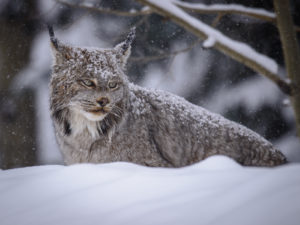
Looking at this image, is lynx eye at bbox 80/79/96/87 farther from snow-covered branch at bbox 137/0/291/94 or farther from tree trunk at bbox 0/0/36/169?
tree trunk at bbox 0/0/36/169

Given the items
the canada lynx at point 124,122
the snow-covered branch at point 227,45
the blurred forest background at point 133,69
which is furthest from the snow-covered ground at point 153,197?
the blurred forest background at point 133,69

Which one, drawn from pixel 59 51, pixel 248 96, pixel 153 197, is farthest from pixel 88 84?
pixel 248 96

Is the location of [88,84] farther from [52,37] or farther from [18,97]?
[18,97]

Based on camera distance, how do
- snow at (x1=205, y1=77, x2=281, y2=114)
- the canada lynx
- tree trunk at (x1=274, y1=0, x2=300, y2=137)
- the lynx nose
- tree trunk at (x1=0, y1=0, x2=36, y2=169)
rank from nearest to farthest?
the lynx nose, the canada lynx, tree trunk at (x1=274, y1=0, x2=300, y2=137), tree trunk at (x1=0, y1=0, x2=36, y2=169), snow at (x1=205, y1=77, x2=281, y2=114)

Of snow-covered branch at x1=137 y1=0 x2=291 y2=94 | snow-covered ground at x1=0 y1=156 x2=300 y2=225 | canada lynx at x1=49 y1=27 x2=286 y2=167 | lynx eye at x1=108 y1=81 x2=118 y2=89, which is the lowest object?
snow-covered ground at x1=0 y1=156 x2=300 y2=225

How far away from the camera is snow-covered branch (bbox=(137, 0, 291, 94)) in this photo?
3.36 meters

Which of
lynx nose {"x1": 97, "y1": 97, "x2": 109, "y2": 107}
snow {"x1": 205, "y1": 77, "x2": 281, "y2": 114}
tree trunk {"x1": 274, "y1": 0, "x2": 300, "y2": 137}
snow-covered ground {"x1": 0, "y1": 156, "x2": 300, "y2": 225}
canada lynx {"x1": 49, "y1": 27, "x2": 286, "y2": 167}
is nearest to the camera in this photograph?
snow-covered ground {"x1": 0, "y1": 156, "x2": 300, "y2": 225}

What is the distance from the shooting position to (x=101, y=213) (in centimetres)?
157

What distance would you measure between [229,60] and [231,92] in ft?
1.84

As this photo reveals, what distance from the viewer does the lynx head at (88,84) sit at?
3.32m

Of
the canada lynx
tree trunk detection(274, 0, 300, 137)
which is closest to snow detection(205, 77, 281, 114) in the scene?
the canada lynx

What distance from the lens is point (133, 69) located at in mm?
5969

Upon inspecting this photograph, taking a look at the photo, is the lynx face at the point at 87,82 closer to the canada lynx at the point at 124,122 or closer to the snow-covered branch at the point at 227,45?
the canada lynx at the point at 124,122

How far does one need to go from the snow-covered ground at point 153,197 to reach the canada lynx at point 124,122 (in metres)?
1.42
